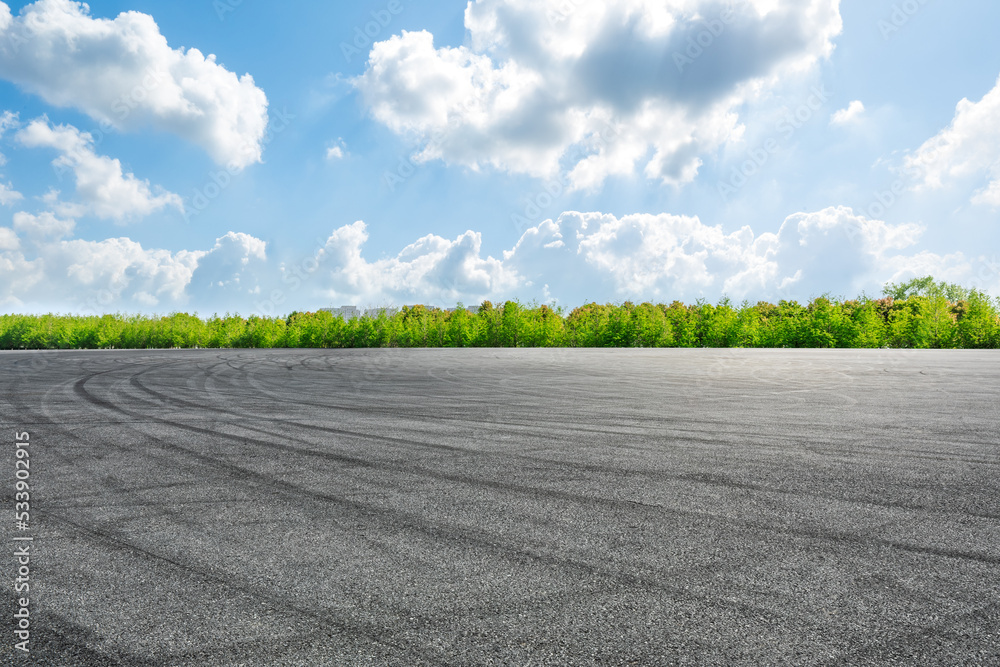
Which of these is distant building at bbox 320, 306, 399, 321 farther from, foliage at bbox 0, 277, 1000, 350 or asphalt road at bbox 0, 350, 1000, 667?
asphalt road at bbox 0, 350, 1000, 667

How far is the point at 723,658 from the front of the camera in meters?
2.11

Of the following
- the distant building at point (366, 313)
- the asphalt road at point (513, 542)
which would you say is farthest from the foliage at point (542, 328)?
the asphalt road at point (513, 542)

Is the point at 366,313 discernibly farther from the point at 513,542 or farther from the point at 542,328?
the point at 513,542

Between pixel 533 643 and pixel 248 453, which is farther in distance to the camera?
pixel 248 453

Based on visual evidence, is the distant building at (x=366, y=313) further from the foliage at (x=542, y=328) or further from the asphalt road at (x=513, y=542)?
the asphalt road at (x=513, y=542)

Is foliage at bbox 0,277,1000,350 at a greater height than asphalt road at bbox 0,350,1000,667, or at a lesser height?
greater

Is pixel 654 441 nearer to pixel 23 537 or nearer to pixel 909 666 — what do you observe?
pixel 909 666

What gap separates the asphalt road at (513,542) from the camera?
2262 millimetres

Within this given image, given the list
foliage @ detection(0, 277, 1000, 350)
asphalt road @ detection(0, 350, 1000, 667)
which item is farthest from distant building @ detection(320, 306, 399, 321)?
asphalt road @ detection(0, 350, 1000, 667)

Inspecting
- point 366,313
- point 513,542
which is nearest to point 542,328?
point 366,313

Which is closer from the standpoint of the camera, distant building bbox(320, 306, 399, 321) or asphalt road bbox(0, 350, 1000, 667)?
asphalt road bbox(0, 350, 1000, 667)

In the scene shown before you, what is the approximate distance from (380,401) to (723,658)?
8.47 m

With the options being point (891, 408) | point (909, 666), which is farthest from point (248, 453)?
point (891, 408)

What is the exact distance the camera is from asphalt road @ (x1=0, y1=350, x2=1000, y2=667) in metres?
2.26
